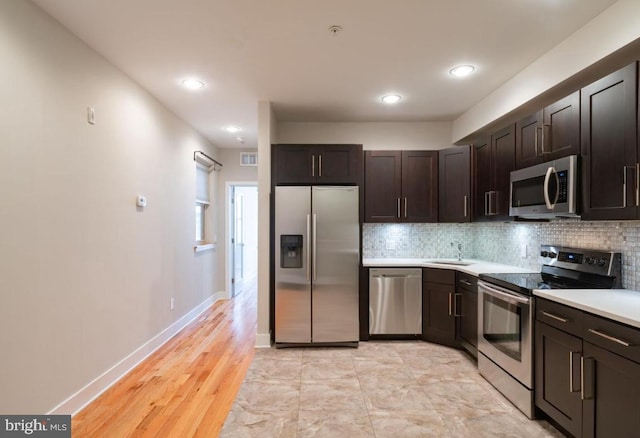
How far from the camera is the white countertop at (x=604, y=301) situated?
65.1 inches

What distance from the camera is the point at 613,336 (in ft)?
5.52

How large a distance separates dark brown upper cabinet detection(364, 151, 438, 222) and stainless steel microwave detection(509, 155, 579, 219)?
48.7 inches

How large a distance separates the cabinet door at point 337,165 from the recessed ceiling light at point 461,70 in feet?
4.01

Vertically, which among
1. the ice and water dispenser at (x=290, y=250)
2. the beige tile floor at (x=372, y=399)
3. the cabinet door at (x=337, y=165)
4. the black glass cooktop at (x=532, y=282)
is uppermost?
the cabinet door at (x=337, y=165)

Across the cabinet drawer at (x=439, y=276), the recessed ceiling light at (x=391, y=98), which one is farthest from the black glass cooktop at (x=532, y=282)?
the recessed ceiling light at (x=391, y=98)

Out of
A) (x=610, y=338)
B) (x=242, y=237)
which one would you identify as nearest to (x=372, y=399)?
(x=610, y=338)

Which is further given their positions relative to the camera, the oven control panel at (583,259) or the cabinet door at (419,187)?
the cabinet door at (419,187)

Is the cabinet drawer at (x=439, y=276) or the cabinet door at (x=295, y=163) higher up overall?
the cabinet door at (x=295, y=163)

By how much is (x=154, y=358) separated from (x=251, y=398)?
1.38 meters

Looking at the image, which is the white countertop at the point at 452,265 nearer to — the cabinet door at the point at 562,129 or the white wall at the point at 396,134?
the cabinet door at the point at 562,129

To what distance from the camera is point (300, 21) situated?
7.38ft

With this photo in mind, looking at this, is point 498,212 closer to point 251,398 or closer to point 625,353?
point 625,353

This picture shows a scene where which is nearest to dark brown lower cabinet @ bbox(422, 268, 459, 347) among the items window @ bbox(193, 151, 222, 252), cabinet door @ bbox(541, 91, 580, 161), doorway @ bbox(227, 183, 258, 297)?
cabinet door @ bbox(541, 91, 580, 161)

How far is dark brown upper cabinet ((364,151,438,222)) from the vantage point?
410 cm
